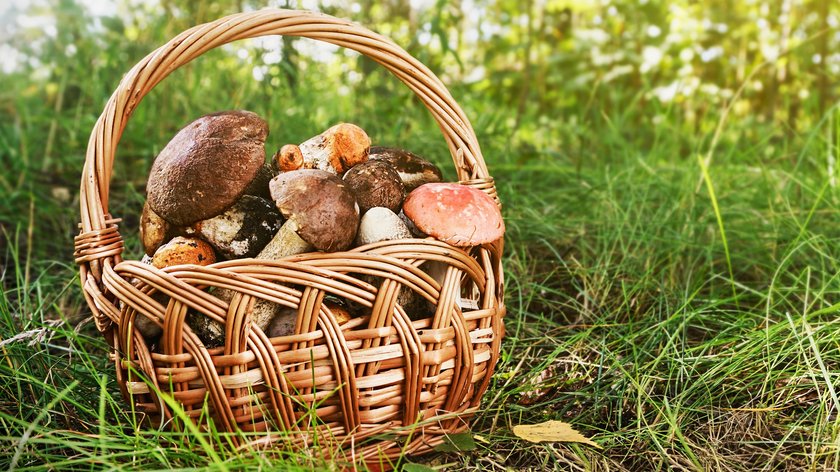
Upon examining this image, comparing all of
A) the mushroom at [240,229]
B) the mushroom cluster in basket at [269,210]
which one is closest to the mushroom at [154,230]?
the mushroom cluster in basket at [269,210]

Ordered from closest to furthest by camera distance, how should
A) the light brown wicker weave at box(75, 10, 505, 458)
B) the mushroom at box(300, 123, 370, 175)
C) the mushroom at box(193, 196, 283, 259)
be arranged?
the light brown wicker weave at box(75, 10, 505, 458) < the mushroom at box(193, 196, 283, 259) < the mushroom at box(300, 123, 370, 175)

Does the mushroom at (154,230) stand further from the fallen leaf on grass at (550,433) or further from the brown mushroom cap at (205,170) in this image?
the fallen leaf on grass at (550,433)

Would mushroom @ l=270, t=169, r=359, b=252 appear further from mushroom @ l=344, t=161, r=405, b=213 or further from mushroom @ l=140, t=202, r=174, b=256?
mushroom @ l=140, t=202, r=174, b=256

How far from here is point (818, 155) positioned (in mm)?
2598

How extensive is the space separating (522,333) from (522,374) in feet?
0.69

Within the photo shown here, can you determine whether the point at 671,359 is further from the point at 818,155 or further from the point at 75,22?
the point at 75,22

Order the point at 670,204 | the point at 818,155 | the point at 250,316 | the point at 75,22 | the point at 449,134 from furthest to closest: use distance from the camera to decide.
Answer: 1. the point at 75,22
2. the point at 818,155
3. the point at 670,204
4. the point at 449,134
5. the point at 250,316

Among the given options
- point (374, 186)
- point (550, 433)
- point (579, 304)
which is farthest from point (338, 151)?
point (579, 304)

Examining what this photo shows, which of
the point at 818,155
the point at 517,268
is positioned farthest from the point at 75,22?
the point at 818,155

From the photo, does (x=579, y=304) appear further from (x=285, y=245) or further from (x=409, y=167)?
(x=285, y=245)

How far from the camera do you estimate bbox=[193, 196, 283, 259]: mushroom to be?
1.21m

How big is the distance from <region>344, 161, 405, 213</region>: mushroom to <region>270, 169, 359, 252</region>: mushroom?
0.07 meters

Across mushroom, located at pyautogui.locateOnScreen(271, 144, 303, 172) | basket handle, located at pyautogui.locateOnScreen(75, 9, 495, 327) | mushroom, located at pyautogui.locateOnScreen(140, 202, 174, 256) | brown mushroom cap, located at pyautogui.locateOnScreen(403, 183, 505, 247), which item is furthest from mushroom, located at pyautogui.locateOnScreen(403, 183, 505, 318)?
mushroom, located at pyautogui.locateOnScreen(140, 202, 174, 256)

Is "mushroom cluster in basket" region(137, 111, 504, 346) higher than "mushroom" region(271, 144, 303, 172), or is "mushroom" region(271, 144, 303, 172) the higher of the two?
"mushroom" region(271, 144, 303, 172)
